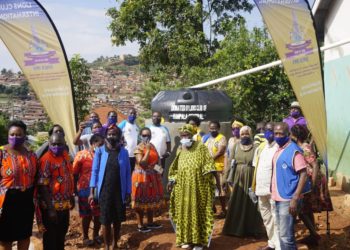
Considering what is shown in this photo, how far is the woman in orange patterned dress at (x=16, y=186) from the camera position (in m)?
5.08

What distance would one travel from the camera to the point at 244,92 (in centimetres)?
1416

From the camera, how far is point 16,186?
202 inches

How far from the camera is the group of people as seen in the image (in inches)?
204

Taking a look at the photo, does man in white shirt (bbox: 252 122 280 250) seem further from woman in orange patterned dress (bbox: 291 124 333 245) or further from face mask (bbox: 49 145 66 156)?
face mask (bbox: 49 145 66 156)

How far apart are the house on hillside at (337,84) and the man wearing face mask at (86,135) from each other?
5.18 meters

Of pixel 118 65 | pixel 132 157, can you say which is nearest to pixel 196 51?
pixel 132 157

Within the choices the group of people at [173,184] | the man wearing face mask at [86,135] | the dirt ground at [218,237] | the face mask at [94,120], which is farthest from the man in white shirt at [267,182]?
the face mask at [94,120]

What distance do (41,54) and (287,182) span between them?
4.83m

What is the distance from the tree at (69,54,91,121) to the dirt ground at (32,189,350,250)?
32.2 ft

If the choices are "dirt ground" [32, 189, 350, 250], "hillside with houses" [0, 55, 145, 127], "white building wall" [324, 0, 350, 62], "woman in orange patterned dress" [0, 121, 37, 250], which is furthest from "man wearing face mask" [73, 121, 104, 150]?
"hillside with houses" [0, 55, 145, 127]

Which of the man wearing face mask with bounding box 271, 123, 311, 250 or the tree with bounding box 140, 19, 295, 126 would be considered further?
the tree with bounding box 140, 19, 295, 126

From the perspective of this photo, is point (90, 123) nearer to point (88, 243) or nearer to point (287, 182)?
point (88, 243)

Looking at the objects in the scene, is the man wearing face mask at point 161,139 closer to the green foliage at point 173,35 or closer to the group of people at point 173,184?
the group of people at point 173,184

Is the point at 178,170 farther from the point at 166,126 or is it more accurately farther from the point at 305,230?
the point at 166,126
